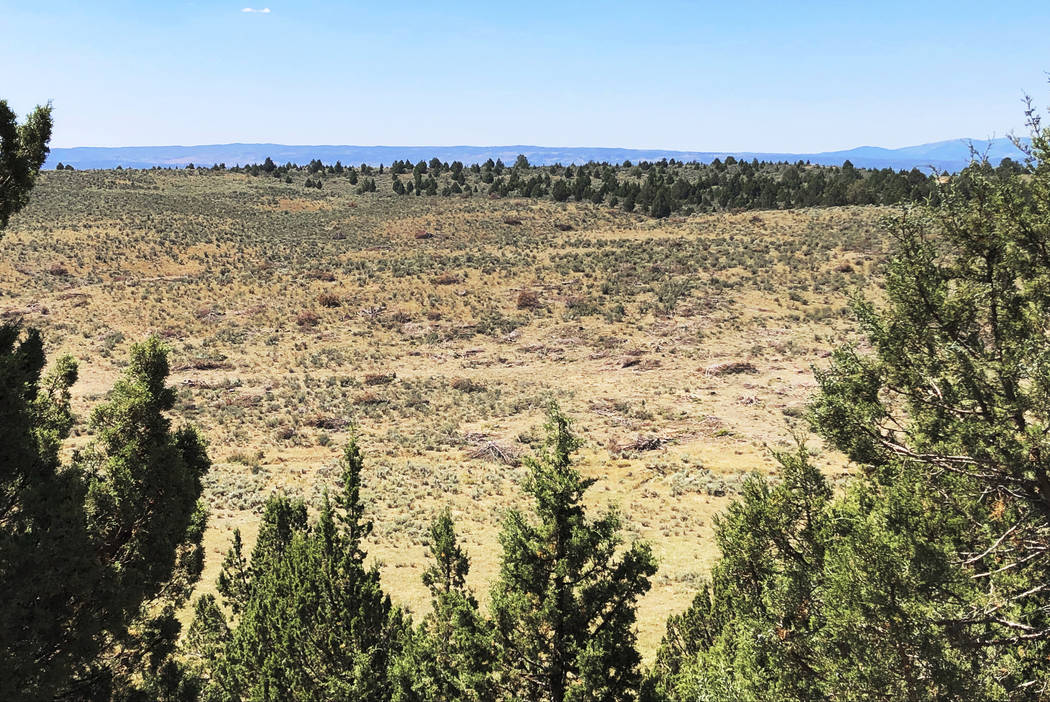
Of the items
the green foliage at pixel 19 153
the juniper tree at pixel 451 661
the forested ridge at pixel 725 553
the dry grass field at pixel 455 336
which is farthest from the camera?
the dry grass field at pixel 455 336

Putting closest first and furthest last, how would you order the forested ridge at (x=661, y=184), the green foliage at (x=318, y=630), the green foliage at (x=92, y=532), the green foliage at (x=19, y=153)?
1. the green foliage at (x=92, y=532)
2. the green foliage at (x=19, y=153)
3. the green foliage at (x=318, y=630)
4. the forested ridge at (x=661, y=184)

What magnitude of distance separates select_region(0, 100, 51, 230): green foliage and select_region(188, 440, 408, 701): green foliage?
5.25 m

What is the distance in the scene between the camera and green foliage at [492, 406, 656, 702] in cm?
733

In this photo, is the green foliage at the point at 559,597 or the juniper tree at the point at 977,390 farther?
the green foliage at the point at 559,597

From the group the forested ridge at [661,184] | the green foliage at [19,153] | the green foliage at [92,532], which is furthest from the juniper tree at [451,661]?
the forested ridge at [661,184]

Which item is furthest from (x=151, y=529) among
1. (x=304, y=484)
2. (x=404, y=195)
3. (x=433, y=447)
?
(x=404, y=195)

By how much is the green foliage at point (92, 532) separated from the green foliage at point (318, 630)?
1.07 meters

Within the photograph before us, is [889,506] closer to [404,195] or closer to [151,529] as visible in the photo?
[151,529]

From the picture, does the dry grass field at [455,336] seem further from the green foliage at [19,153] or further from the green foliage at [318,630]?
the green foliage at [19,153]

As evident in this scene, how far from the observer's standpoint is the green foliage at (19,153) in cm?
693

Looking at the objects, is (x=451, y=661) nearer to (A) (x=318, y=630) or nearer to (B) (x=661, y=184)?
(A) (x=318, y=630)

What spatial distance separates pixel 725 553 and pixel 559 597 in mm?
3136

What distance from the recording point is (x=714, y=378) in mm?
36406

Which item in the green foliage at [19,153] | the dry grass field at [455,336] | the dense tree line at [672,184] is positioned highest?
the dense tree line at [672,184]
